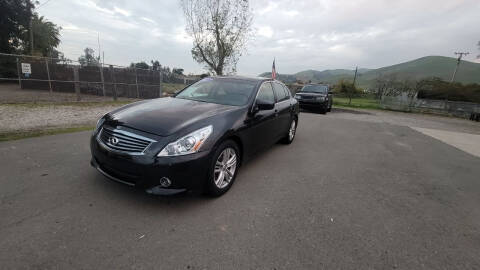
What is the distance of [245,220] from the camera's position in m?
2.39

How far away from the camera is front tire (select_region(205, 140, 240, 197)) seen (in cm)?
257

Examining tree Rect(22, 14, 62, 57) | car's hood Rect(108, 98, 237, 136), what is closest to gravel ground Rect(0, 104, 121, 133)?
car's hood Rect(108, 98, 237, 136)

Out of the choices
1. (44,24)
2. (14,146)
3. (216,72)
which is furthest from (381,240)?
(44,24)

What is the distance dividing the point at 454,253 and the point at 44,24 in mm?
47236

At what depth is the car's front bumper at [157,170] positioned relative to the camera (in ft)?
7.31

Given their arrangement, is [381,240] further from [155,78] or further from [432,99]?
[432,99]

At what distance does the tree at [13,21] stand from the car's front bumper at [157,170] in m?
34.9

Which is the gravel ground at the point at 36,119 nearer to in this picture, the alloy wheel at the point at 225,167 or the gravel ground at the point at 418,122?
the alloy wheel at the point at 225,167

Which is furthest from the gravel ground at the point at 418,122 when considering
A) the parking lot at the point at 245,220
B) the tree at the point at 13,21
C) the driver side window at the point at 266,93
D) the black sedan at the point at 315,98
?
the tree at the point at 13,21

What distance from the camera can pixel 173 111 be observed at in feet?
9.37

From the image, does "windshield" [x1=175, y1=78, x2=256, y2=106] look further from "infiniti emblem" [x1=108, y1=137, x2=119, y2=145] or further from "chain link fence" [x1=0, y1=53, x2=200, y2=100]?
"chain link fence" [x1=0, y1=53, x2=200, y2=100]

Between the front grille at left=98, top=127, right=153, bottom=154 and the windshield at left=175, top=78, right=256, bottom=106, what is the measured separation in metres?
1.43

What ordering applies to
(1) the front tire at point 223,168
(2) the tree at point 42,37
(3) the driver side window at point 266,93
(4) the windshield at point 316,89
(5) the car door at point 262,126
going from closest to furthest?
(1) the front tire at point 223,168, (5) the car door at point 262,126, (3) the driver side window at point 266,93, (4) the windshield at point 316,89, (2) the tree at point 42,37

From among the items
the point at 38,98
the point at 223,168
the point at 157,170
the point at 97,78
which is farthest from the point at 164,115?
the point at 97,78
